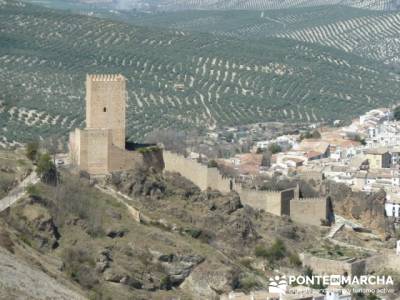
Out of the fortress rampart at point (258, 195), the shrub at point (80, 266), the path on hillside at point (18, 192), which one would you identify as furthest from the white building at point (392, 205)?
the shrub at point (80, 266)

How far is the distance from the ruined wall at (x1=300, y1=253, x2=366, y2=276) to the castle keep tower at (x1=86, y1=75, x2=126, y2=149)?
7374 millimetres

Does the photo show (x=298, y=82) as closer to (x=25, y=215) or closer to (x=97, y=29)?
(x=97, y=29)

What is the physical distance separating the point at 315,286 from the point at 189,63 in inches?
3324

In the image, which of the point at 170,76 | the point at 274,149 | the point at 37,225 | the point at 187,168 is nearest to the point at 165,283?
the point at 37,225

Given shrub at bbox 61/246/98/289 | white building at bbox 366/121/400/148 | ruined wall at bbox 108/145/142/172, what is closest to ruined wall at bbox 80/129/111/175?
ruined wall at bbox 108/145/142/172

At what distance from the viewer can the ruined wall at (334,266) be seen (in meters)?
57.5

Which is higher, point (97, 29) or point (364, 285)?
point (97, 29)

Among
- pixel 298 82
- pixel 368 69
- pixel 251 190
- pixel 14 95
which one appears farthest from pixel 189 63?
pixel 251 190

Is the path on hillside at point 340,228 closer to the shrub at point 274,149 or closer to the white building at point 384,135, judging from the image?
the shrub at point 274,149

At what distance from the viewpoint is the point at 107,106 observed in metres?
57.7

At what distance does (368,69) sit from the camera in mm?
155375

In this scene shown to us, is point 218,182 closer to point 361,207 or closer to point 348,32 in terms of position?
point 361,207

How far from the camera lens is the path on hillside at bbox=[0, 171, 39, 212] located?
174 ft

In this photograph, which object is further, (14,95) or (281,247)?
(14,95)
